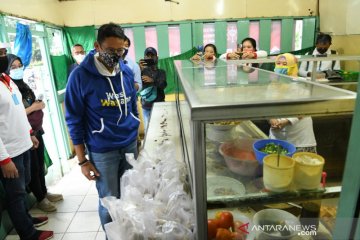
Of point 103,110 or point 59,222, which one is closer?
point 103,110

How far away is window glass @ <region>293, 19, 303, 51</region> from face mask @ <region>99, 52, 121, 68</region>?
4.60 m

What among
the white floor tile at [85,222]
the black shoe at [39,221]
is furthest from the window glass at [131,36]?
the black shoe at [39,221]

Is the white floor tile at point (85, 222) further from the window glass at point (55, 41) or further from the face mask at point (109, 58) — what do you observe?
the window glass at point (55, 41)

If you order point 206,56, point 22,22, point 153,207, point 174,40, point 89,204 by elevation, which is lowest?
point 89,204

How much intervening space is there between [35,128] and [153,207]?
92.2 inches

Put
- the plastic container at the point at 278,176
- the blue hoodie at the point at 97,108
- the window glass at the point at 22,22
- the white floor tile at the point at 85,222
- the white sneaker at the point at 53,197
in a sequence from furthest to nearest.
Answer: the white sneaker at the point at 53,197 → the window glass at the point at 22,22 → the white floor tile at the point at 85,222 → the blue hoodie at the point at 97,108 → the plastic container at the point at 278,176

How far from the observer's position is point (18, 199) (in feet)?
7.46

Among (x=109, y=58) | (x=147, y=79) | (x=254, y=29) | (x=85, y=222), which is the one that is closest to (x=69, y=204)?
(x=85, y=222)

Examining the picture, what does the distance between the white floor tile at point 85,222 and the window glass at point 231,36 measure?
3.93 m

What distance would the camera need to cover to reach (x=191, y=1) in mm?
5039

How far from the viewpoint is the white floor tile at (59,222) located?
2.81 meters

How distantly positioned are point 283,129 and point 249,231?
3.88 feet

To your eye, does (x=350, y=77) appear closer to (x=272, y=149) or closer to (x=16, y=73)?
(x=272, y=149)

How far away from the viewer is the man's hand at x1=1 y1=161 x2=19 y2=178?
2.01 meters
